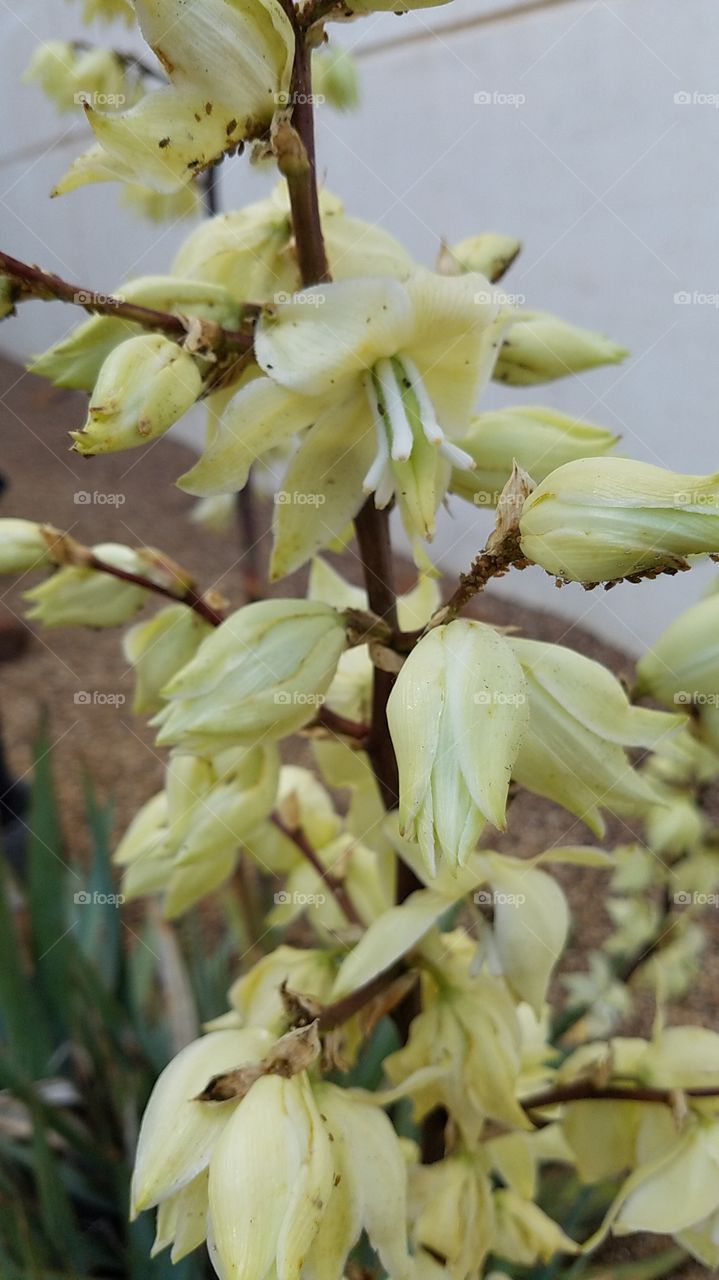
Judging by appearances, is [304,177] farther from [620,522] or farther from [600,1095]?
[600,1095]

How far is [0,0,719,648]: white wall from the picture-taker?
1397mm

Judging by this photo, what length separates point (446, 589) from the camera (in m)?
2.17

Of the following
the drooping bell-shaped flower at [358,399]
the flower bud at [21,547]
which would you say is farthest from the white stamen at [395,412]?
the flower bud at [21,547]

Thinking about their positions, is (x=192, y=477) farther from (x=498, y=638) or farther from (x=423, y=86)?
(x=423, y=86)

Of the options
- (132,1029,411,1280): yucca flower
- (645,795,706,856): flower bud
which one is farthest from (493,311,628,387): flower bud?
(645,795,706,856): flower bud

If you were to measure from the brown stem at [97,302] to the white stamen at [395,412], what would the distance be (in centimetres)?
6

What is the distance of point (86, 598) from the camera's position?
1.86 ft

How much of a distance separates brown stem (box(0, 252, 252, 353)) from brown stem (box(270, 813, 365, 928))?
399 millimetres

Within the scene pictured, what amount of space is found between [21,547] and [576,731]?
32 cm

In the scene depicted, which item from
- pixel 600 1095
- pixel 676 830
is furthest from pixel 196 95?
pixel 676 830

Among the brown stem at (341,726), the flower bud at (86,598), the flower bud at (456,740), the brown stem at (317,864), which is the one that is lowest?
the brown stem at (317,864)

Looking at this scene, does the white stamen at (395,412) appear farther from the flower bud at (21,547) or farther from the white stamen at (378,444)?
the flower bud at (21,547)

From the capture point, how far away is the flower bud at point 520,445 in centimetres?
47

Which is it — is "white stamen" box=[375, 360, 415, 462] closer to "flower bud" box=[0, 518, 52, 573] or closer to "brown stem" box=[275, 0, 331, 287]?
"brown stem" box=[275, 0, 331, 287]
